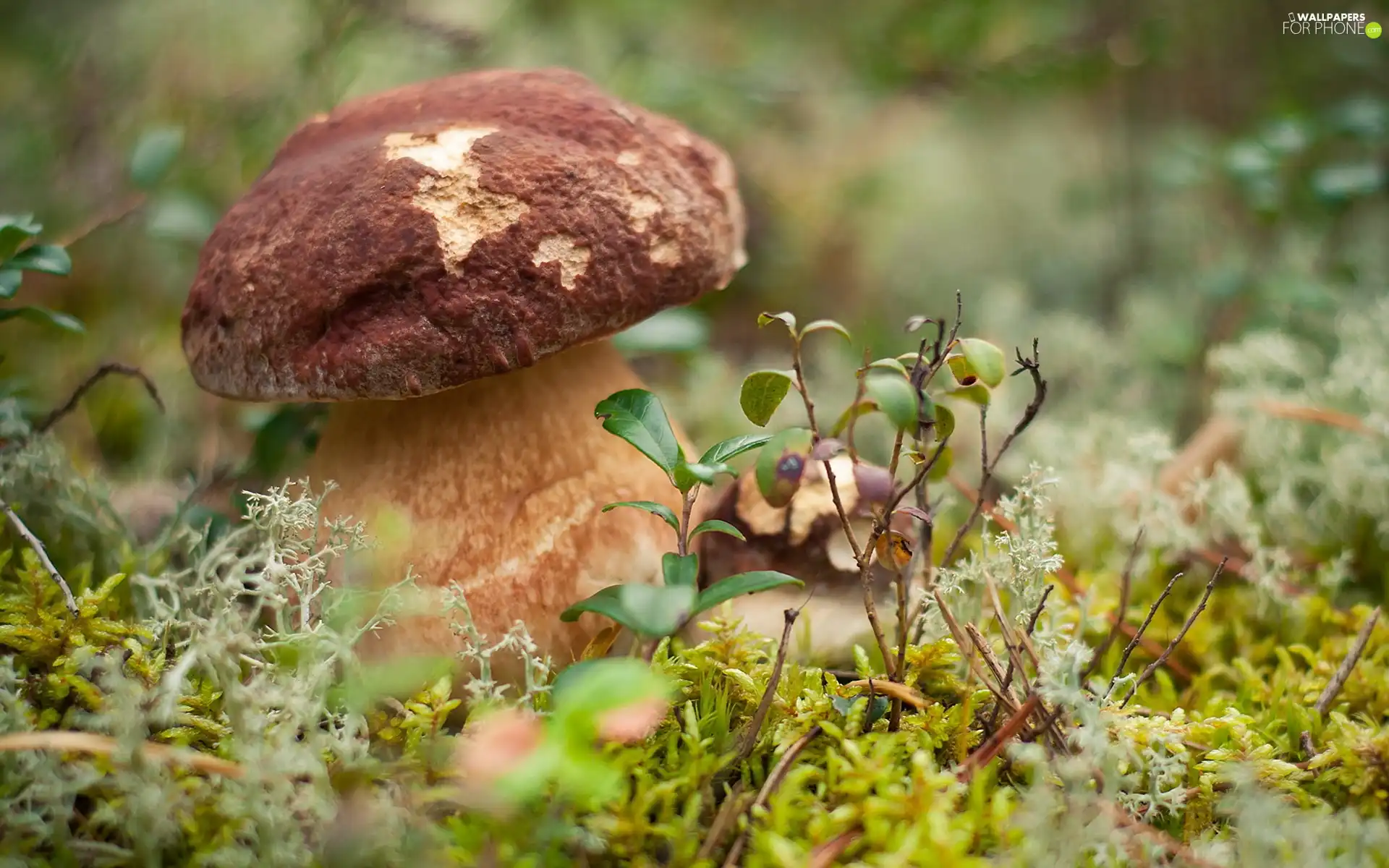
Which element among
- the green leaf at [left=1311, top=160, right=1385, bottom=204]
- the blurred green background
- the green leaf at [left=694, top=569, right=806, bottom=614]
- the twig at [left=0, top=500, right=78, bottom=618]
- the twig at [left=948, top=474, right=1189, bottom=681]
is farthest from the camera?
the blurred green background

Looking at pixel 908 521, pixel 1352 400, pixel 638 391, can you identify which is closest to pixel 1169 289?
pixel 1352 400

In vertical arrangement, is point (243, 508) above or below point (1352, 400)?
below

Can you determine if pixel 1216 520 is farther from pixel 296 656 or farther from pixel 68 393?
pixel 68 393

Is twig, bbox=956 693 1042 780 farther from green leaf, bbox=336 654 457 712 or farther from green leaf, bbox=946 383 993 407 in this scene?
green leaf, bbox=336 654 457 712

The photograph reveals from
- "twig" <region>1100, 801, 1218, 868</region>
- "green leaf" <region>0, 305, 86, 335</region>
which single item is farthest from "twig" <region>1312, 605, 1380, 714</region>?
"green leaf" <region>0, 305, 86, 335</region>

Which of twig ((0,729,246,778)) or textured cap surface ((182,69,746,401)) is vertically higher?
textured cap surface ((182,69,746,401))

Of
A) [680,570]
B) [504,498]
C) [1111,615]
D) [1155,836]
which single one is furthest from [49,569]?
[1111,615]

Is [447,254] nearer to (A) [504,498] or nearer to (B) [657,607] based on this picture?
(A) [504,498]
